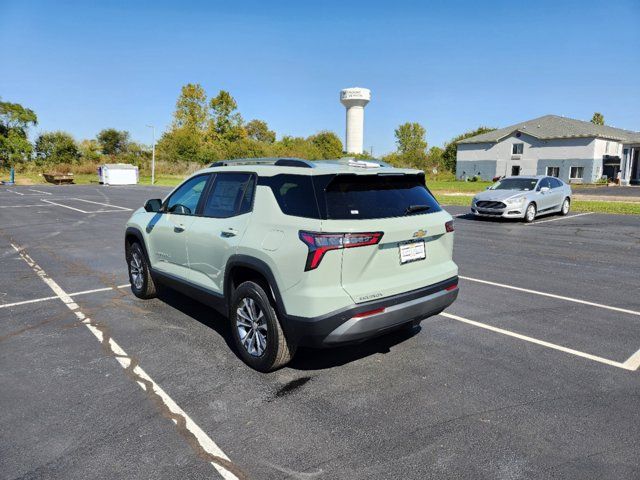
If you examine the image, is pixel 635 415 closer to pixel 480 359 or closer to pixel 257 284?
pixel 480 359

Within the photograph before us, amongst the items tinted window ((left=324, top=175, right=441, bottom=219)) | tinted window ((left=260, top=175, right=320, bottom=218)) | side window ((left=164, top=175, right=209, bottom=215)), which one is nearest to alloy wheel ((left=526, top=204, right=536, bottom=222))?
tinted window ((left=324, top=175, right=441, bottom=219))

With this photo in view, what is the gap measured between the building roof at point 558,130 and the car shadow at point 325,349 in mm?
52377

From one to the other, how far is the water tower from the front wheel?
3309 inches

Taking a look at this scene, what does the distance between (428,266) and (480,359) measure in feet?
3.50

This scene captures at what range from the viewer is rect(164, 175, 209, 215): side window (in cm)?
500

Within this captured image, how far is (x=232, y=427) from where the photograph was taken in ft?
10.4

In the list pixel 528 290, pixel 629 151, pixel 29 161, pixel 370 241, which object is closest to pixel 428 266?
pixel 370 241

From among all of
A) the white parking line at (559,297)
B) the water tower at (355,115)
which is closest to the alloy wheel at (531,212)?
the white parking line at (559,297)

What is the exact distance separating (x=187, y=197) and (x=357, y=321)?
109 inches

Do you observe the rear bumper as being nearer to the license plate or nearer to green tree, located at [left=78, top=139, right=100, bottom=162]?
the license plate

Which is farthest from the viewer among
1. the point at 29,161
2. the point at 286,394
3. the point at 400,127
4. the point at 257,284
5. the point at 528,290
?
the point at 400,127

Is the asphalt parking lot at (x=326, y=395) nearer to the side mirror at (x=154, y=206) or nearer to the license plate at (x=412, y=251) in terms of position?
the license plate at (x=412, y=251)

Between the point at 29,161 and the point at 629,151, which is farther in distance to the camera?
the point at 29,161

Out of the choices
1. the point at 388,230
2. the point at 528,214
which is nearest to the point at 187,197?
the point at 388,230
